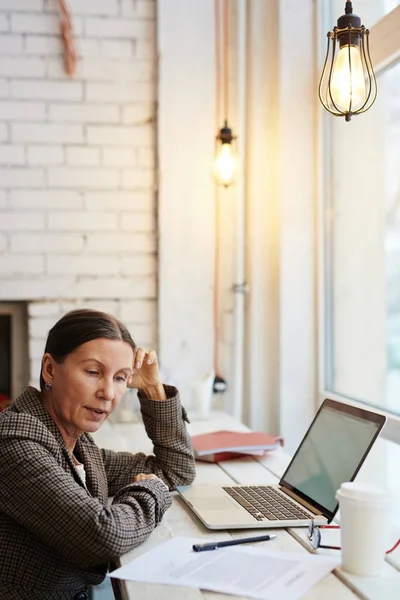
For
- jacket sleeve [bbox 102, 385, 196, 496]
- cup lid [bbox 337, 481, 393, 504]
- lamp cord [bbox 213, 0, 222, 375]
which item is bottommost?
jacket sleeve [bbox 102, 385, 196, 496]

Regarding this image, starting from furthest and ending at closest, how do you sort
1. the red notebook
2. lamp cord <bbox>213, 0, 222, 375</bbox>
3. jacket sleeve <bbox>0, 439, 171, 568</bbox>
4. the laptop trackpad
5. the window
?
lamp cord <bbox>213, 0, 222, 375</bbox> → the window → the red notebook → the laptop trackpad → jacket sleeve <bbox>0, 439, 171, 568</bbox>

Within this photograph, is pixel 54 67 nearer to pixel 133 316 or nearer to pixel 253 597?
pixel 133 316

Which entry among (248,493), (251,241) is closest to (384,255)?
(251,241)

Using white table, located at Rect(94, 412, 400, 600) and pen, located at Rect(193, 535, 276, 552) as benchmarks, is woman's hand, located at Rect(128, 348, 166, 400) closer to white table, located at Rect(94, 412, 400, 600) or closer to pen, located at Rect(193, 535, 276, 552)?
white table, located at Rect(94, 412, 400, 600)

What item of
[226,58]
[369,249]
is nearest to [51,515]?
[369,249]

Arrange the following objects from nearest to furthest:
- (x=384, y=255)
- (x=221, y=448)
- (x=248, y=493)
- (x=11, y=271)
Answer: (x=248, y=493) → (x=221, y=448) → (x=384, y=255) → (x=11, y=271)

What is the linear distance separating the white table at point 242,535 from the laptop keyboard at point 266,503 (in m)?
0.05

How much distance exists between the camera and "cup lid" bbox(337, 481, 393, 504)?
1317 mm

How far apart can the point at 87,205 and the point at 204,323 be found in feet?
2.30

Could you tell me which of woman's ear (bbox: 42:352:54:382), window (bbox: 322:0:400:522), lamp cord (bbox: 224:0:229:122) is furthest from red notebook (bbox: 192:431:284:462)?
lamp cord (bbox: 224:0:229:122)

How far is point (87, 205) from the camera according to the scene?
127 inches

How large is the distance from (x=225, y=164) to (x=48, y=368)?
5.66 feet

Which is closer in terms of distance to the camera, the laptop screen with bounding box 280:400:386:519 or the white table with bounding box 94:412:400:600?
the white table with bounding box 94:412:400:600

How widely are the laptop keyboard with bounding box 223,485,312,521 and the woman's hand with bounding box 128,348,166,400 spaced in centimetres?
32
